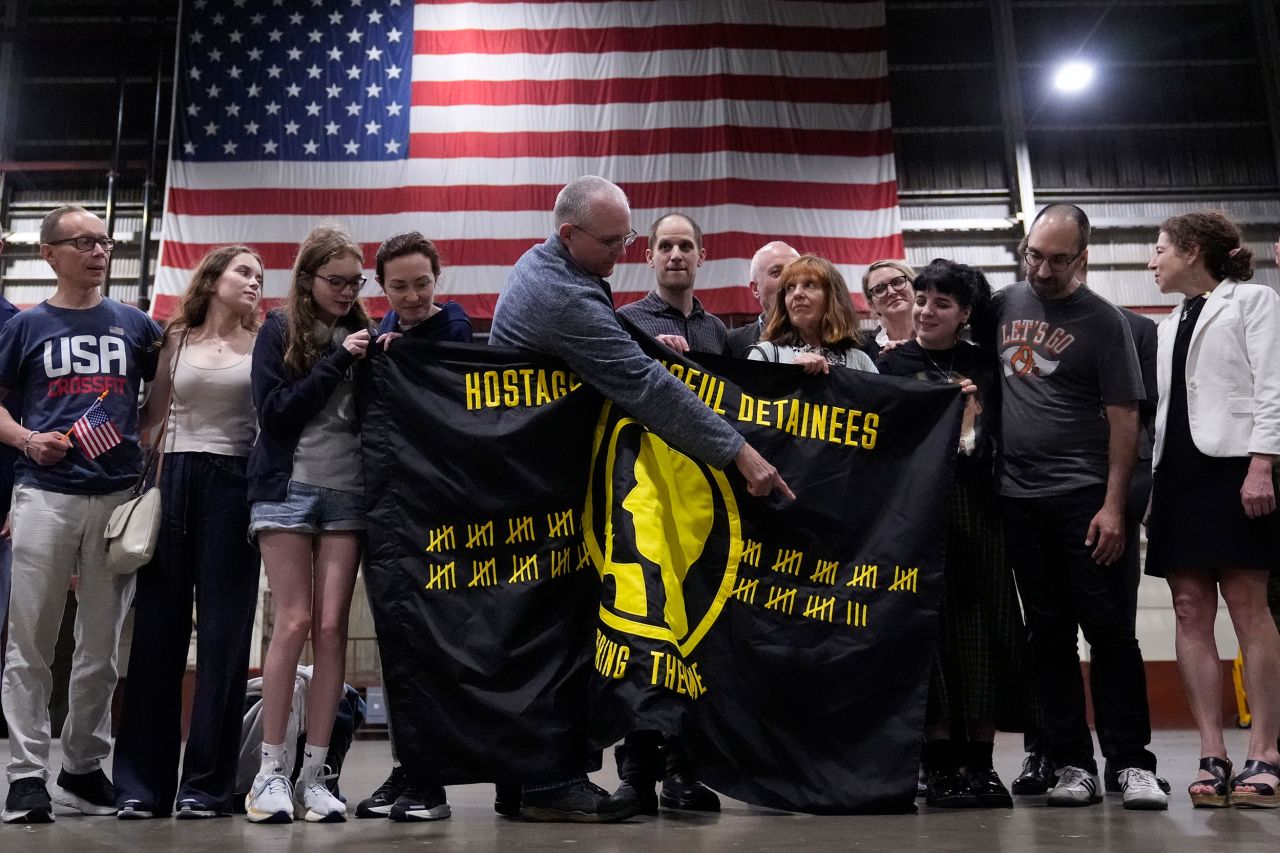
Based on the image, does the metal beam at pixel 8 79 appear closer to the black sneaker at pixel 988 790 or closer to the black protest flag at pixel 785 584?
the black protest flag at pixel 785 584

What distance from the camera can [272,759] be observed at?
3.21 m

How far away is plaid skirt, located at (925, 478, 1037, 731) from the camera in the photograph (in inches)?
137

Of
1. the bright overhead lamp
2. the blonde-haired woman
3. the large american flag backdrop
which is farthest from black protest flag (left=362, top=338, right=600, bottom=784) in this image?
the bright overhead lamp

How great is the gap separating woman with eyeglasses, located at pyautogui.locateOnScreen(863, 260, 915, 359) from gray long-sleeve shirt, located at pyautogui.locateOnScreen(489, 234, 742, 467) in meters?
1.33

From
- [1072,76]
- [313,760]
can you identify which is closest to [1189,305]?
[313,760]

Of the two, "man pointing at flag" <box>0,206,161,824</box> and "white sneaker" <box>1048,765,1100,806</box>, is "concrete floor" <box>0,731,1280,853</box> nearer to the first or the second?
"white sneaker" <box>1048,765,1100,806</box>

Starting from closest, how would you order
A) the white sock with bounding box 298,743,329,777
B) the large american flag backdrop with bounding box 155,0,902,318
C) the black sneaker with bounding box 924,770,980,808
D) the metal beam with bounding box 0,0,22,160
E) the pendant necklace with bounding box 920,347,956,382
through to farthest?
the white sock with bounding box 298,743,329,777
the black sneaker with bounding box 924,770,980,808
the pendant necklace with bounding box 920,347,956,382
the large american flag backdrop with bounding box 155,0,902,318
the metal beam with bounding box 0,0,22,160

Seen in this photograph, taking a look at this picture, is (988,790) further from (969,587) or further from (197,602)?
(197,602)

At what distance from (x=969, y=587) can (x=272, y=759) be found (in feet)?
7.06

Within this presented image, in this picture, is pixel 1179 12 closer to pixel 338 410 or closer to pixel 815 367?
pixel 815 367

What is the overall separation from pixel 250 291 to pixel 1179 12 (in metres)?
11.9

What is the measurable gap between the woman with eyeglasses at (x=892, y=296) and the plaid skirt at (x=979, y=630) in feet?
2.81

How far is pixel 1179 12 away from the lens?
1236 centimetres

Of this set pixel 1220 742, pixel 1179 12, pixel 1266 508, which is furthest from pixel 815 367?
pixel 1179 12
